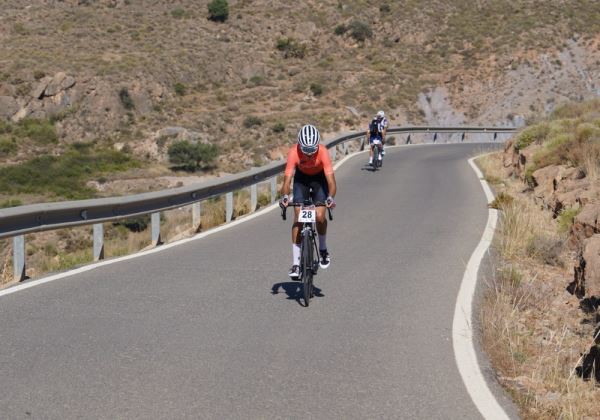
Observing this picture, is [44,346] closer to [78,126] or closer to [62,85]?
[78,126]

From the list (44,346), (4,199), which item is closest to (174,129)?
(4,199)

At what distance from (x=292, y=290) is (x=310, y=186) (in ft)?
4.07

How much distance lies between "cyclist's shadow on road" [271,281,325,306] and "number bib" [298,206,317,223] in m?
0.87

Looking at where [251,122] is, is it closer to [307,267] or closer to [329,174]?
[329,174]

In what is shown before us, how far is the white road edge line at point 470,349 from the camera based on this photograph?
221 inches

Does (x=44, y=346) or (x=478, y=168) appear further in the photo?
(x=478, y=168)

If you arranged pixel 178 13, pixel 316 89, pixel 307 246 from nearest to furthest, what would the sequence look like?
pixel 307 246
pixel 316 89
pixel 178 13

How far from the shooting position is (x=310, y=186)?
942cm

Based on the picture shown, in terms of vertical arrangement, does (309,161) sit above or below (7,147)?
above

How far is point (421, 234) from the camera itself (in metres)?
13.9

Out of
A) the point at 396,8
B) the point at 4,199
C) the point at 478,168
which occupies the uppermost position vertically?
the point at 396,8

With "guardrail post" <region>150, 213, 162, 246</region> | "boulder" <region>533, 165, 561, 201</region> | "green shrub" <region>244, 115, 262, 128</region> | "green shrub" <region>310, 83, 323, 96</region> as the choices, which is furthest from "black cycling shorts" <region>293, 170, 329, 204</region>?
"green shrub" <region>310, 83, 323, 96</region>

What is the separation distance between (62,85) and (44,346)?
49527mm

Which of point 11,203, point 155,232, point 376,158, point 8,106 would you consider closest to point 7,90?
point 8,106
